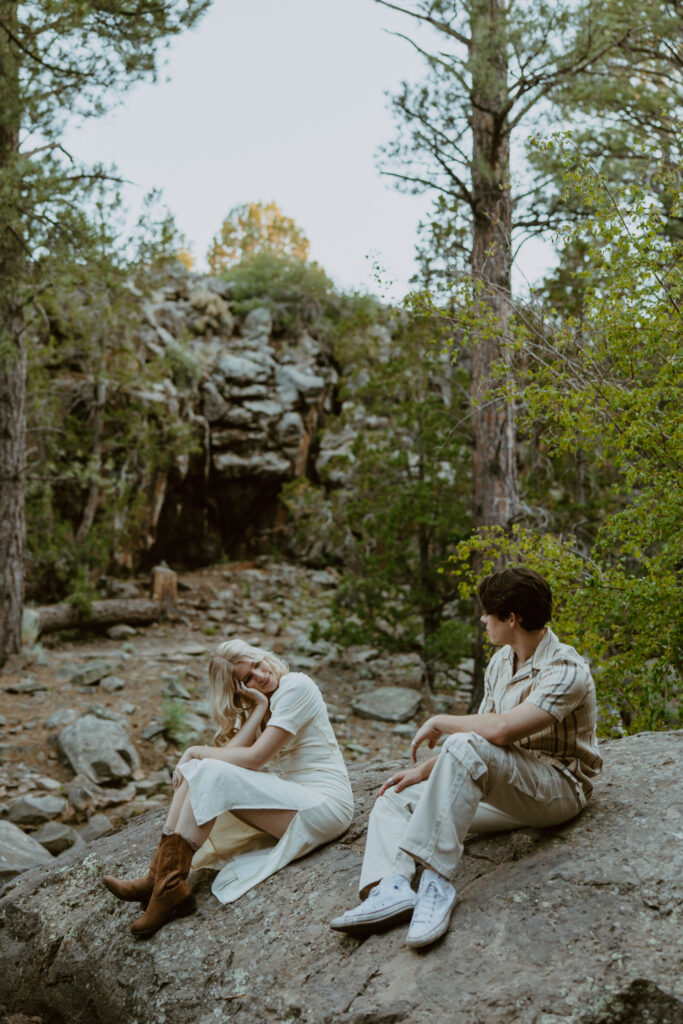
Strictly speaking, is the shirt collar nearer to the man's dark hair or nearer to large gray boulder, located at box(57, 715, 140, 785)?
the man's dark hair

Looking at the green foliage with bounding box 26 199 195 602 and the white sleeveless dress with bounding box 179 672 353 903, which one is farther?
the green foliage with bounding box 26 199 195 602

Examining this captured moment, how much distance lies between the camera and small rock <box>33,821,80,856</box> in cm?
602

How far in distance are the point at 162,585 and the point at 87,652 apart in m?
2.89

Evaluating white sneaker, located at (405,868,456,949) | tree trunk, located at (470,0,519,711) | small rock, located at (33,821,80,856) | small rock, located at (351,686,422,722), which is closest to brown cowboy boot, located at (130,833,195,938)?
white sneaker, located at (405,868,456,949)

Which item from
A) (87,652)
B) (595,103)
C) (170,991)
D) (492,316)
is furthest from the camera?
(87,652)

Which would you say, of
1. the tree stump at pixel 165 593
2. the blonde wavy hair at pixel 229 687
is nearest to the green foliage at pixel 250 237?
the tree stump at pixel 165 593

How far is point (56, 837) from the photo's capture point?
605 centimetres

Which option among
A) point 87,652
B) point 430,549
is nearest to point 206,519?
point 87,652

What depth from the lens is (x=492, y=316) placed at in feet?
17.1

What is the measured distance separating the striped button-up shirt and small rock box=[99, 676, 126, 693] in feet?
25.0

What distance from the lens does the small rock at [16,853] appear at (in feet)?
16.5

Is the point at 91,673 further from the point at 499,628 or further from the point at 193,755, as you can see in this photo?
the point at 499,628

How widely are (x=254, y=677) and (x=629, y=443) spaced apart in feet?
8.72

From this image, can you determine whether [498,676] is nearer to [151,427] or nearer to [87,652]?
[87,652]
